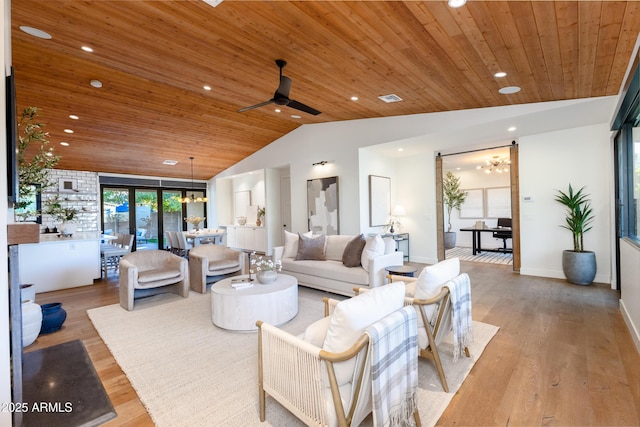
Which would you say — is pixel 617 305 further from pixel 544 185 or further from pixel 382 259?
pixel 382 259

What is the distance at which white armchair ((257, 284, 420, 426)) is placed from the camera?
1.40 meters

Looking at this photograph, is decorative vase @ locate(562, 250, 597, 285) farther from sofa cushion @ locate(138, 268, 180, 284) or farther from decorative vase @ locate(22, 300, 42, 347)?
decorative vase @ locate(22, 300, 42, 347)

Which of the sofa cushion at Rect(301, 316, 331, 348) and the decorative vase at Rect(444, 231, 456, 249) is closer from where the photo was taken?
the sofa cushion at Rect(301, 316, 331, 348)

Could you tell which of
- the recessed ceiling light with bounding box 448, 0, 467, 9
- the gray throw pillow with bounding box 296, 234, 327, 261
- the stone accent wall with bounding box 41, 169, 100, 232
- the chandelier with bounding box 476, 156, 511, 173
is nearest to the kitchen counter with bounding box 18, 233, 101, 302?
the stone accent wall with bounding box 41, 169, 100, 232

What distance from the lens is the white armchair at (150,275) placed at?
3742 millimetres

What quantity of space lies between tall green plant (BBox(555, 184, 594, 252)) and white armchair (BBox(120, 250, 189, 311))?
6.04 meters

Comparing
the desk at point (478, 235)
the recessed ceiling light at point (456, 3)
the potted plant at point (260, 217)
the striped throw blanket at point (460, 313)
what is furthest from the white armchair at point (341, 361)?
the potted plant at point (260, 217)

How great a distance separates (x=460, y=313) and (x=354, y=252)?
2078mm

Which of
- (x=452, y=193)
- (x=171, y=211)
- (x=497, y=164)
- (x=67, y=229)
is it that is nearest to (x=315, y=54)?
(x=67, y=229)

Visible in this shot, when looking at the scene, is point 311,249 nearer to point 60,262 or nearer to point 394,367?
point 394,367

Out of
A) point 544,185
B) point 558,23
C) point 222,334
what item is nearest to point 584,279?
point 544,185

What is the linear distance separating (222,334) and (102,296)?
272cm

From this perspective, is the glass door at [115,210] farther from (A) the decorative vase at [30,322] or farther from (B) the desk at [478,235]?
(B) the desk at [478,235]

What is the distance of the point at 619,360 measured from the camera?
237cm
